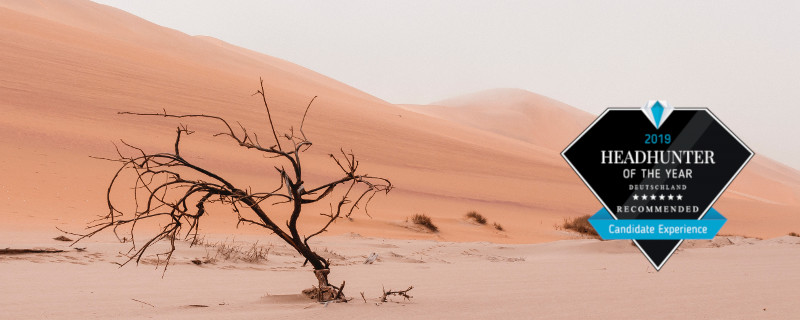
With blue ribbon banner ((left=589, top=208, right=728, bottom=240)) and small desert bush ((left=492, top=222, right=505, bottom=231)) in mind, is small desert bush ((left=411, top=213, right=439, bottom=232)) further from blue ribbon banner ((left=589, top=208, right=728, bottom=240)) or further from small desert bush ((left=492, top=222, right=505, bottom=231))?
blue ribbon banner ((left=589, top=208, right=728, bottom=240))

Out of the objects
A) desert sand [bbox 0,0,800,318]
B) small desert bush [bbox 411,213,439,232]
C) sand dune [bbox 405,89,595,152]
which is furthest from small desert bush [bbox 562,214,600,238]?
sand dune [bbox 405,89,595,152]

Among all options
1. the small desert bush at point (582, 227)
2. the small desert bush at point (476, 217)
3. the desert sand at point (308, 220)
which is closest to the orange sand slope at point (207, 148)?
the desert sand at point (308, 220)

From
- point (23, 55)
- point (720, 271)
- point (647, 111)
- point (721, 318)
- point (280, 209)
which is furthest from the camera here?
point (23, 55)

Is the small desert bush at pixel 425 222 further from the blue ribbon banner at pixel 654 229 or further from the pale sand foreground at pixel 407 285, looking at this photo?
the blue ribbon banner at pixel 654 229

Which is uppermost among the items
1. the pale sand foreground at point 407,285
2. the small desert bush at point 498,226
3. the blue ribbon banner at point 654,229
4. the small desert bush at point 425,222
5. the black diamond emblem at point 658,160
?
the black diamond emblem at point 658,160

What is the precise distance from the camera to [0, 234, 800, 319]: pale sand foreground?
393cm

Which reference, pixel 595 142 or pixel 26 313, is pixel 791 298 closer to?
pixel 595 142

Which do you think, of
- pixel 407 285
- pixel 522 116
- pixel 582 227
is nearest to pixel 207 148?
pixel 582 227

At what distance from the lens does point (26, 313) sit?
385 cm

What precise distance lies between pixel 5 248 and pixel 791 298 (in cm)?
640

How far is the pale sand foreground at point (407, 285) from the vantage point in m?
3.93

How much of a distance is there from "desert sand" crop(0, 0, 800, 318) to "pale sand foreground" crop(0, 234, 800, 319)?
0.08ft

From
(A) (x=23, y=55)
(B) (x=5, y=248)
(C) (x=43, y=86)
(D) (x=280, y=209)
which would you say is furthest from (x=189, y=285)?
(A) (x=23, y=55)

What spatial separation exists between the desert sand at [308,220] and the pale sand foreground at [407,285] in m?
0.02
